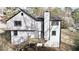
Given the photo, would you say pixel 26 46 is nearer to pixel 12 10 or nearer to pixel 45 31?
pixel 45 31

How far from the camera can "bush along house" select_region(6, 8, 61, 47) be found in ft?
7.28

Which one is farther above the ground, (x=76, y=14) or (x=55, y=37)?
(x=76, y=14)

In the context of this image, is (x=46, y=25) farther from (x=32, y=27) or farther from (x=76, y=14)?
(x=76, y=14)

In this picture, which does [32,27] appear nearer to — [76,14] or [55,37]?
[55,37]

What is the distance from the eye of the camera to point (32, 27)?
2230 mm

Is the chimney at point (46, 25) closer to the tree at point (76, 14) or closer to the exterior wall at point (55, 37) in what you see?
the exterior wall at point (55, 37)

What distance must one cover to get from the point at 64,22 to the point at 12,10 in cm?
53

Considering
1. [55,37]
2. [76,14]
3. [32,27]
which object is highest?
[76,14]

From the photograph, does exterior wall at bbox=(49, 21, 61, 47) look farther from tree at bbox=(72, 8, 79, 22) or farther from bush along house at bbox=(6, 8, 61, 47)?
tree at bbox=(72, 8, 79, 22)

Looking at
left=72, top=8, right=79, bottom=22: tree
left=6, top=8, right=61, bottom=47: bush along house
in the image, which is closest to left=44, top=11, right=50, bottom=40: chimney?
left=6, top=8, right=61, bottom=47: bush along house

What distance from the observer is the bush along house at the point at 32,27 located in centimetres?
222

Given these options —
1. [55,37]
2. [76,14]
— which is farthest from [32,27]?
[76,14]
